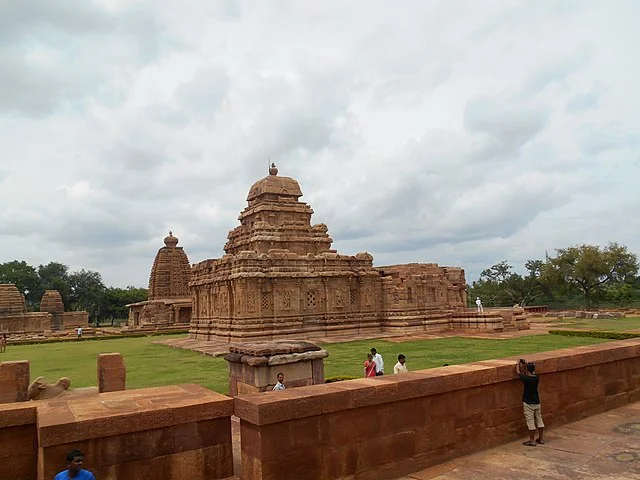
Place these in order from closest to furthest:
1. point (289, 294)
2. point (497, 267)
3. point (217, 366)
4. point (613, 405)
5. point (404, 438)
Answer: point (404, 438), point (613, 405), point (217, 366), point (289, 294), point (497, 267)

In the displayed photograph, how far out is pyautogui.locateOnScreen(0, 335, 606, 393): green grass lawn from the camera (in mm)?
13344

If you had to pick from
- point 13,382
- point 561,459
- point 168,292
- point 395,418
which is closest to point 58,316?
point 168,292

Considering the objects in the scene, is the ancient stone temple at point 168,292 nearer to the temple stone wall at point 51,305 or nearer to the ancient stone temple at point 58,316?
the ancient stone temple at point 58,316

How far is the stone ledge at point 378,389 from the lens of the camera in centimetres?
471

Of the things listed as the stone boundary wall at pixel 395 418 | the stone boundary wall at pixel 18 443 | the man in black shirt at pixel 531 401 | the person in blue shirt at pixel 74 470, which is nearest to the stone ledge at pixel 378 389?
the stone boundary wall at pixel 395 418

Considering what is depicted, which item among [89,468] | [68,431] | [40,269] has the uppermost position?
[40,269]

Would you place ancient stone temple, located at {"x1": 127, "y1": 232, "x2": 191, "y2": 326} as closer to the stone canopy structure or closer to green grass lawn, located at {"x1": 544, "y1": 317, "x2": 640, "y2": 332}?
the stone canopy structure

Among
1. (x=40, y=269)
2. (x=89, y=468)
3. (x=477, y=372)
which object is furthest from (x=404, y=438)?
(x=40, y=269)

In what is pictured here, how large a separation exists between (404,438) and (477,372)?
136 centimetres

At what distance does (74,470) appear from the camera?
12.8 ft

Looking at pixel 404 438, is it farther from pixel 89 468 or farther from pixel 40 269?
pixel 40 269

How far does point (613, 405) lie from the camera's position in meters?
8.12

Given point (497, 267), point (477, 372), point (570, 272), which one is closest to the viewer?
point (477, 372)

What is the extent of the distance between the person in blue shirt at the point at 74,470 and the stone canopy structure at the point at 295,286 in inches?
747
